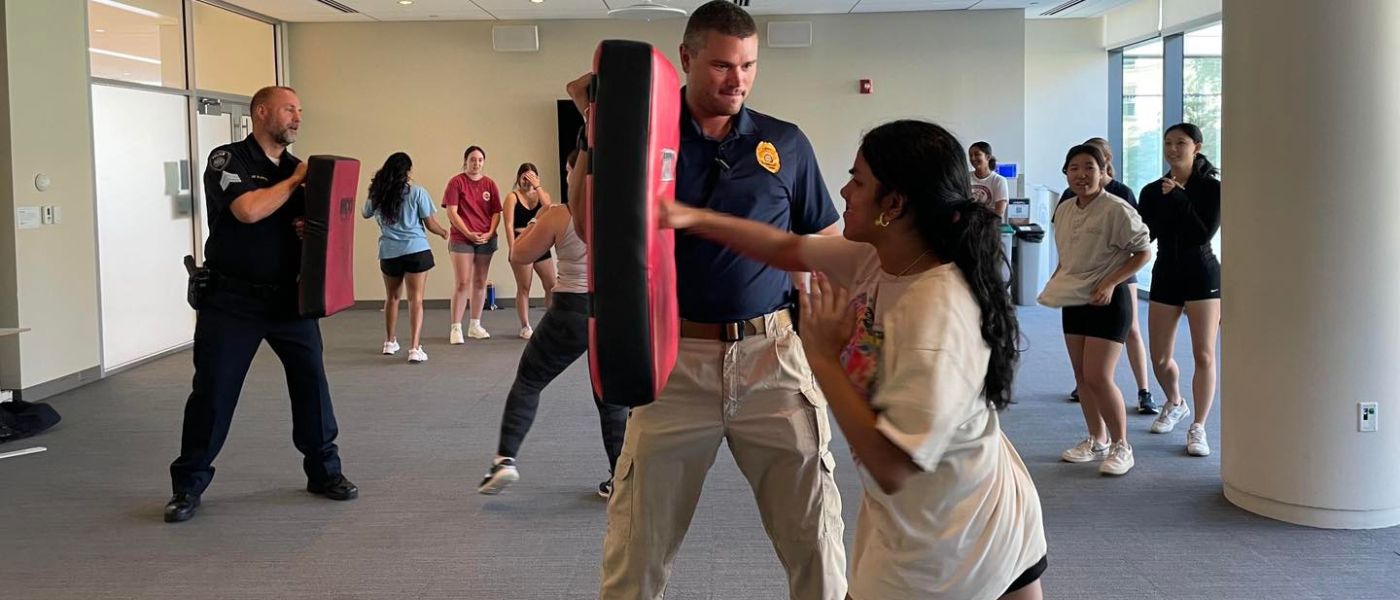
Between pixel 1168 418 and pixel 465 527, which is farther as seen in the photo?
pixel 1168 418

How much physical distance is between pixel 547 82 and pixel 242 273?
746 cm

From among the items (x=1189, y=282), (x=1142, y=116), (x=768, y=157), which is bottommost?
(x=1189, y=282)

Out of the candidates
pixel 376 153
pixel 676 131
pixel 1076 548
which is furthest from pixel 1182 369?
pixel 376 153

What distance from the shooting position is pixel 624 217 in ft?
6.12

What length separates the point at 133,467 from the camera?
523 centimetres

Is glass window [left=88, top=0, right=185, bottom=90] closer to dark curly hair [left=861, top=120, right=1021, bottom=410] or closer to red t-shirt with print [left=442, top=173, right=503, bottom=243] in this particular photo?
red t-shirt with print [left=442, top=173, right=503, bottom=243]

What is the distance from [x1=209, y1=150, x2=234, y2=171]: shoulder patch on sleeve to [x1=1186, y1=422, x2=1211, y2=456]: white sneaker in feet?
14.0

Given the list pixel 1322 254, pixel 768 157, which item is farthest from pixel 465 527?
pixel 1322 254

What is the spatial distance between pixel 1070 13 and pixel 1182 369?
Result: 5.77 m

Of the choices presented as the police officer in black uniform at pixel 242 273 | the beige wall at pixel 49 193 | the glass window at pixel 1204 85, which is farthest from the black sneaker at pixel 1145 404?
the beige wall at pixel 49 193

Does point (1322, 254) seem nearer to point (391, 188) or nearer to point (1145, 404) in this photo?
point (1145, 404)

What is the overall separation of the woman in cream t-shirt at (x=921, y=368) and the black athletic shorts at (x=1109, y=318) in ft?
10.2

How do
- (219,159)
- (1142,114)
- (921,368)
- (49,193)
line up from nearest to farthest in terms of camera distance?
(921,368)
(219,159)
(49,193)
(1142,114)

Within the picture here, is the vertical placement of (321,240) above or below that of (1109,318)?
above
